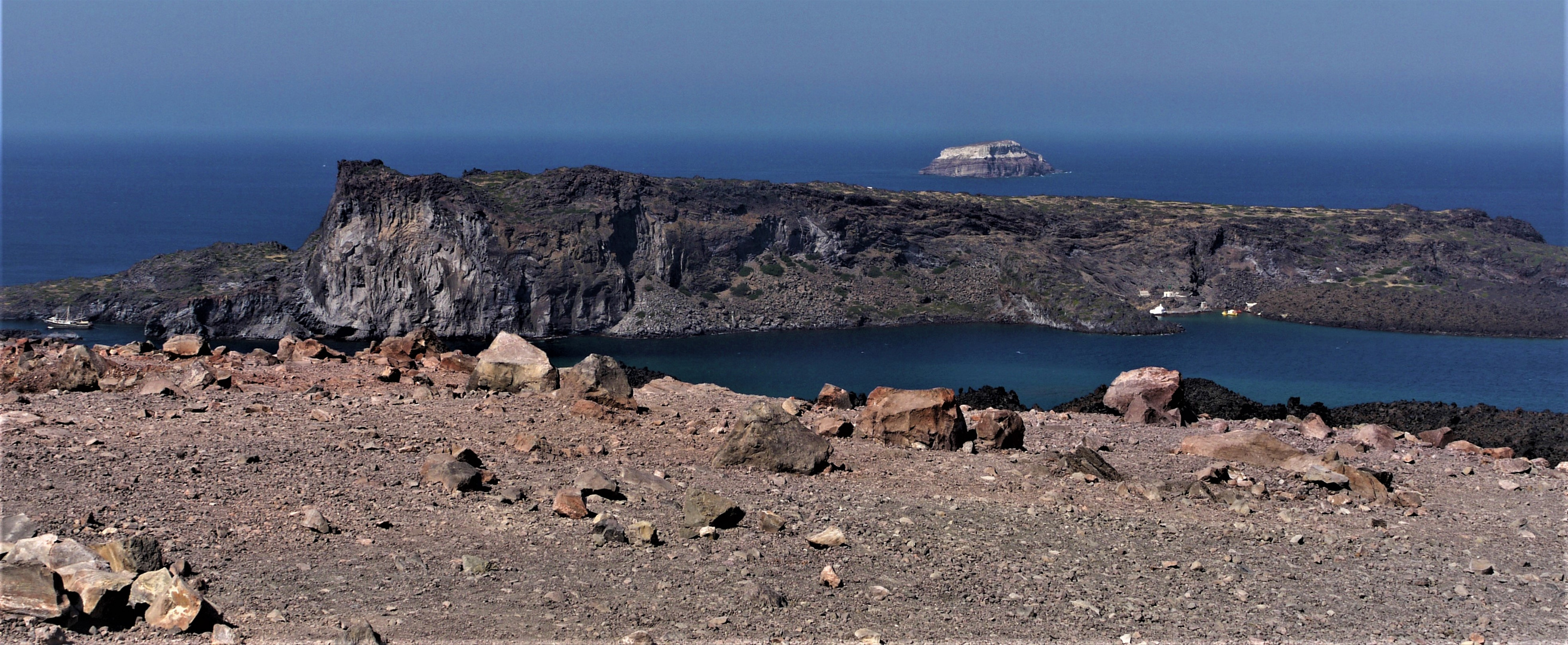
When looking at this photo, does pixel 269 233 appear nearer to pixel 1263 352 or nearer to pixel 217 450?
pixel 1263 352

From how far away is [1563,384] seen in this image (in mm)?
53688

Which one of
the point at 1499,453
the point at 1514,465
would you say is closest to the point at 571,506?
the point at 1514,465

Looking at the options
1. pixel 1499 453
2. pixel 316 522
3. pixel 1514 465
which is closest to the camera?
pixel 316 522

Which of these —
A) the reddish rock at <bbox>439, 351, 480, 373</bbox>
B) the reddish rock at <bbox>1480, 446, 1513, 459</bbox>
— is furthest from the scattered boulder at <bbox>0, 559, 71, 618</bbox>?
the reddish rock at <bbox>1480, 446, 1513, 459</bbox>

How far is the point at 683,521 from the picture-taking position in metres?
10.1

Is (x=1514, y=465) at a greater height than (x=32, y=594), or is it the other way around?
(x=32, y=594)

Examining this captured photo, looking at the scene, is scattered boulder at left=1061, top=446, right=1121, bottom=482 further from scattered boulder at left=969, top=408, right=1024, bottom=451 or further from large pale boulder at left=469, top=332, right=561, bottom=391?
large pale boulder at left=469, top=332, right=561, bottom=391

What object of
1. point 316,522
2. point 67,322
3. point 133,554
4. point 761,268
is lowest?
point 67,322

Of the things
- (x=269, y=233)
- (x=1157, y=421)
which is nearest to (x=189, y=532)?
(x=1157, y=421)

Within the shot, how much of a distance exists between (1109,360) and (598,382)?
1967 inches

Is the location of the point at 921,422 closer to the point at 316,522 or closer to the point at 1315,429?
the point at 1315,429

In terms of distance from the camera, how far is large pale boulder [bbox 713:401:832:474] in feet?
40.4

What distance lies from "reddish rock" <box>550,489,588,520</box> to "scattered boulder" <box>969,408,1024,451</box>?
6.24 m

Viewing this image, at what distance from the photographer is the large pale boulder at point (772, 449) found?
40.4 ft
